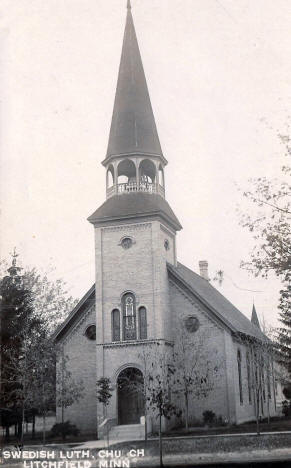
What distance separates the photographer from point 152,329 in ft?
100

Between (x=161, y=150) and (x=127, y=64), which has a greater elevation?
(x=127, y=64)

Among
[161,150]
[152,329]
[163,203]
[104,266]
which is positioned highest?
[161,150]

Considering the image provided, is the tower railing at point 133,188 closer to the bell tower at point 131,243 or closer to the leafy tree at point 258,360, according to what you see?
the bell tower at point 131,243

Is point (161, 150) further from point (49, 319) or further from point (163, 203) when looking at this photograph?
point (49, 319)

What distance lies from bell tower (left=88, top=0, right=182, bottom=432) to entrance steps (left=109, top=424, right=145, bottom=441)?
0.73 metres

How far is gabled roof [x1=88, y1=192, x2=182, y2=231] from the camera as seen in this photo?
31.5 m

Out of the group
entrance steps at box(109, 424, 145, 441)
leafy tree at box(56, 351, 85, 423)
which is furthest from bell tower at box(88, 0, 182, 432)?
leafy tree at box(56, 351, 85, 423)

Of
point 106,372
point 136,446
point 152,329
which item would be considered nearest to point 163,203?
point 152,329

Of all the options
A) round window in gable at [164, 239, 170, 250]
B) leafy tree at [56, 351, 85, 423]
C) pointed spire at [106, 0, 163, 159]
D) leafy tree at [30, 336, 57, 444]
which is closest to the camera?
leafy tree at [30, 336, 57, 444]

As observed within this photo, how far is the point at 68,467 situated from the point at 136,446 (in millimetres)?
8688

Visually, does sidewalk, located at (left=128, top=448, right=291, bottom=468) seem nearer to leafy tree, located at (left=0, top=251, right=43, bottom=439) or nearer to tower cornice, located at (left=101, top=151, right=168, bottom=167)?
leafy tree, located at (left=0, top=251, right=43, bottom=439)

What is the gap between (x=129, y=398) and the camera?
30.8 m

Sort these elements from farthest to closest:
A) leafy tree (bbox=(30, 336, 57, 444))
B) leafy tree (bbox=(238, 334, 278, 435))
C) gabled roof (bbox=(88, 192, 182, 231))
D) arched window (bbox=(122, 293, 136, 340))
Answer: leafy tree (bbox=(238, 334, 278, 435)) → gabled roof (bbox=(88, 192, 182, 231)) → arched window (bbox=(122, 293, 136, 340)) → leafy tree (bbox=(30, 336, 57, 444))

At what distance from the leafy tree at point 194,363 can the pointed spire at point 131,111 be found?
32.2ft
